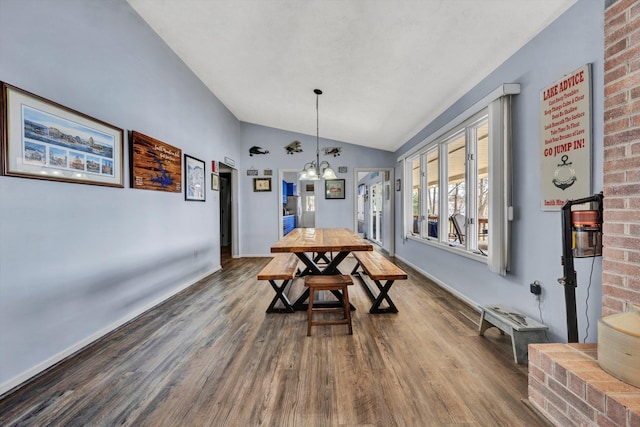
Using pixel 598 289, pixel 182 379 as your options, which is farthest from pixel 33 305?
pixel 598 289

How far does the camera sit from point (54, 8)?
1.80 metres

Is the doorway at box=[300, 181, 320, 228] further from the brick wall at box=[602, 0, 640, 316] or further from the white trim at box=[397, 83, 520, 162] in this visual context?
the brick wall at box=[602, 0, 640, 316]

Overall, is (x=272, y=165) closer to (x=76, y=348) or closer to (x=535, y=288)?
(x=76, y=348)

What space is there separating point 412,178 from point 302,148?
244 cm

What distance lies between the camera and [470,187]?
294 centimetres

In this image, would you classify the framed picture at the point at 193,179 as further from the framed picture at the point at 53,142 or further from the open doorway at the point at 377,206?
the open doorway at the point at 377,206

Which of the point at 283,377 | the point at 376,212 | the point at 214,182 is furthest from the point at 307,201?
the point at 283,377

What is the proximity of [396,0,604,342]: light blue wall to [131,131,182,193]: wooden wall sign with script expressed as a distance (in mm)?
3466


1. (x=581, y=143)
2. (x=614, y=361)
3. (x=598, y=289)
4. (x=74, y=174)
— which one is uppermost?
(x=581, y=143)

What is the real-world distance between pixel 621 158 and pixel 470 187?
5.26 ft

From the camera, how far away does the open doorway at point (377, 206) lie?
588cm

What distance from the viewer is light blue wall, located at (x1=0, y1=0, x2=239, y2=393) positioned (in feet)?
5.23

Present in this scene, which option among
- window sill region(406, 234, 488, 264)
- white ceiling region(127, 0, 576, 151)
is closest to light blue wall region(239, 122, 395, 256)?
white ceiling region(127, 0, 576, 151)

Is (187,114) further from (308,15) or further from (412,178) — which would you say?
(412,178)
